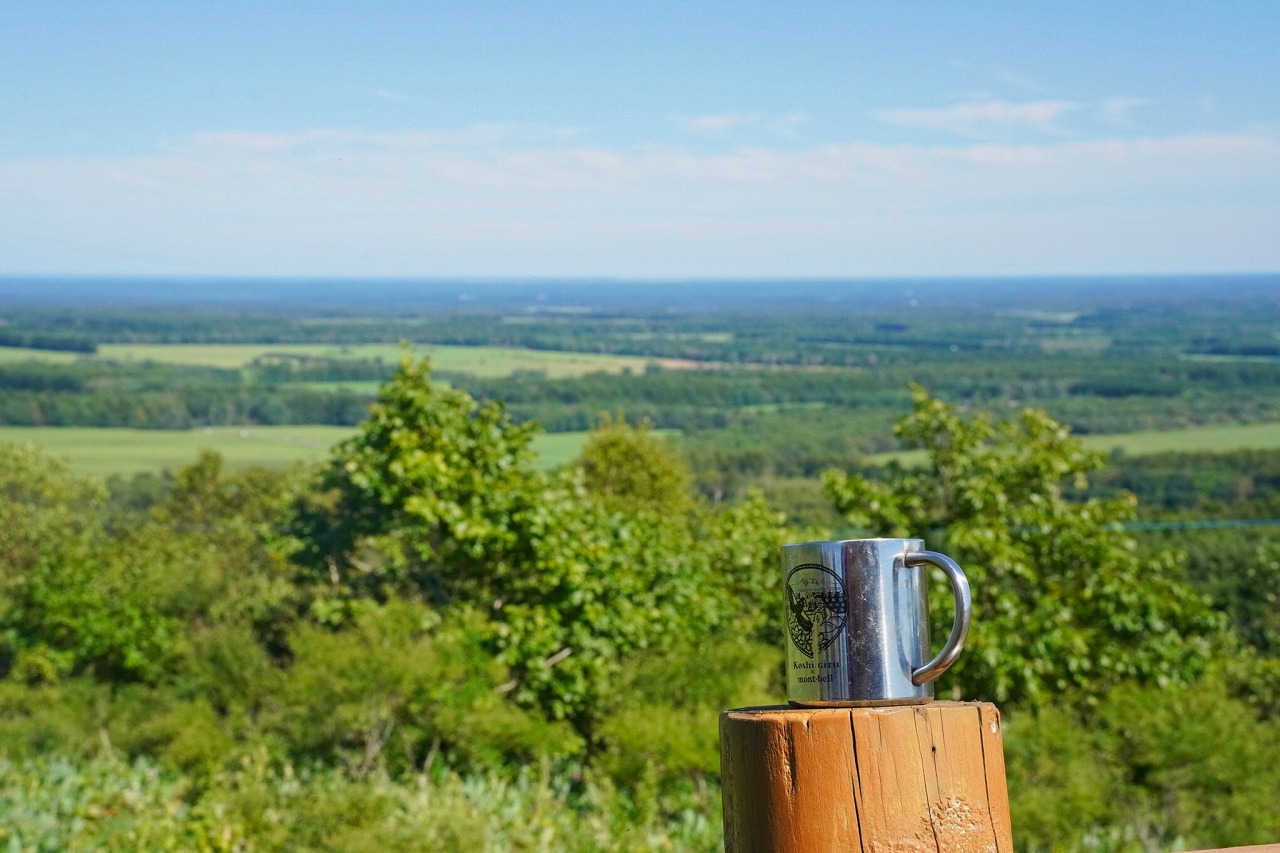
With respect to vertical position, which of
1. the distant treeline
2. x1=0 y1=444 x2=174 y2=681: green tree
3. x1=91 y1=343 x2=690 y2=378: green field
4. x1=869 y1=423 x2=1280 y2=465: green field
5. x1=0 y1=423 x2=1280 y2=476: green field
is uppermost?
the distant treeline

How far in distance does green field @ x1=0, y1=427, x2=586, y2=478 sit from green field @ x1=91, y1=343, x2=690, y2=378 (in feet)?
65.4

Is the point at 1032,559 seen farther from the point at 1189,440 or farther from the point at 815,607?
the point at 1189,440

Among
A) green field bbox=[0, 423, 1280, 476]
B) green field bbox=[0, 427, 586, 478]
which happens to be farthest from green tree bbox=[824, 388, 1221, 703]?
green field bbox=[0, 427, 586, 478]

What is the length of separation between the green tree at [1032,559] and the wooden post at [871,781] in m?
9.89

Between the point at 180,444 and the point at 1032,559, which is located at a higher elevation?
the point at 1032,559

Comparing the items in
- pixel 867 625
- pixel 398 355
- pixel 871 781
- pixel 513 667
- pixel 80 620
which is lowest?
pixel 398 355

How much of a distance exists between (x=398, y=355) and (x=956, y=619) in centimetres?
9028

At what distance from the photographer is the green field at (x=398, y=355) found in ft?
306

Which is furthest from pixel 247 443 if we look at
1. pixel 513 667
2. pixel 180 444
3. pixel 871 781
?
pixel 871 781

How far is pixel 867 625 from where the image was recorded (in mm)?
1581

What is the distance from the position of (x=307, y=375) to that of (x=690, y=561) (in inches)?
3001

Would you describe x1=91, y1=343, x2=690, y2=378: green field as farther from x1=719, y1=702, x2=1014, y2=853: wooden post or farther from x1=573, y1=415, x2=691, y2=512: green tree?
x1=719, y1=702, x2=1014, y2=853: wooden post

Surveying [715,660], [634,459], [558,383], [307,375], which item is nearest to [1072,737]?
[715,660]

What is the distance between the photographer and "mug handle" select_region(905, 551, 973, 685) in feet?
5.13
